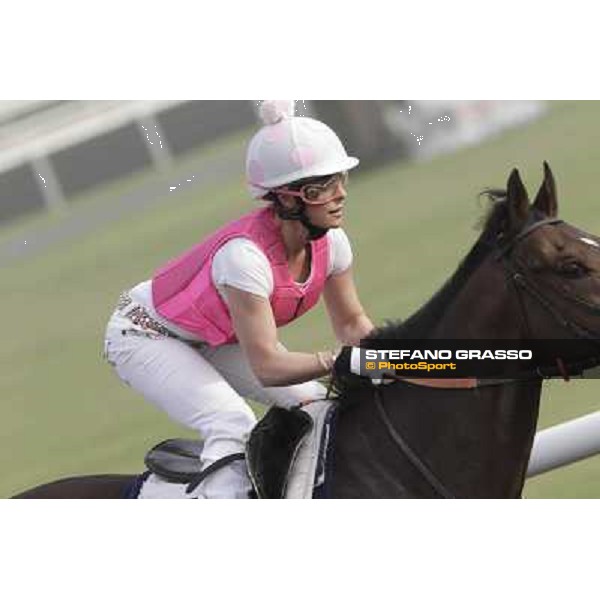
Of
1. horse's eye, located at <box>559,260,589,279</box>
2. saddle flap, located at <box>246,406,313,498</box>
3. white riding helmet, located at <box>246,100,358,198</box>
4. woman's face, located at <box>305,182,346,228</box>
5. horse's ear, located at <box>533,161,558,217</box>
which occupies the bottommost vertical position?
saddle flap, located at <box>246,406,313,498</box>

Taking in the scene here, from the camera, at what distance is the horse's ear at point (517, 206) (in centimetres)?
399

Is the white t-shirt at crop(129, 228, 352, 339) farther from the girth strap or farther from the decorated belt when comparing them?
the girth strap

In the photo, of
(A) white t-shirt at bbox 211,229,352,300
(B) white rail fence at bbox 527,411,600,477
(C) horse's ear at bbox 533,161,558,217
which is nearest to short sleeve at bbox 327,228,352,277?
(A) white t-shirt at bbox 211,229,352,300

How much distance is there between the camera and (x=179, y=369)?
4.41 meters

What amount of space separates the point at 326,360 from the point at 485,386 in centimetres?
42

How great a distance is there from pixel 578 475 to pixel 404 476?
167 cm

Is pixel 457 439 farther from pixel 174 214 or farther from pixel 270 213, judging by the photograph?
pixel 174 214

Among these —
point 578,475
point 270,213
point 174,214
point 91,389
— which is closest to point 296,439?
point 270,213

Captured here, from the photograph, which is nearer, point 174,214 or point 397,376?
point 397,376

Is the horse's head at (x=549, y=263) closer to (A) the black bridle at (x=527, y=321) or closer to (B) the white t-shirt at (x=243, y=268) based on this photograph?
(A) the black bridle at (x=527, y=321)

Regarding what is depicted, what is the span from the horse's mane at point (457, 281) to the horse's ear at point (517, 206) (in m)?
0.02

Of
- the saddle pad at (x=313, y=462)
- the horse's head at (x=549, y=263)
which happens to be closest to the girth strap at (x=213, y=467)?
the saddle pad at (x=313, y=462)

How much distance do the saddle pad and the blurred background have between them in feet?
6.20

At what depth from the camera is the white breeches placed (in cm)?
426
